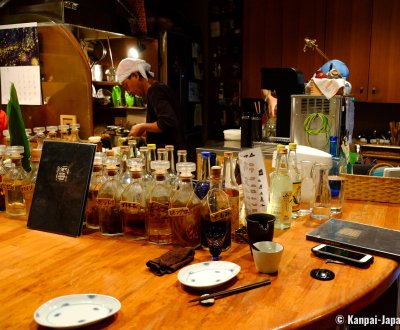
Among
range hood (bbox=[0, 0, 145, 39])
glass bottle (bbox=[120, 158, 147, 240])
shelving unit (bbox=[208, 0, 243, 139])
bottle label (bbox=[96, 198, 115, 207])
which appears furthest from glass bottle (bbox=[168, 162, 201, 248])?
shelving unit (bbox=[208, 0, 243, 139])

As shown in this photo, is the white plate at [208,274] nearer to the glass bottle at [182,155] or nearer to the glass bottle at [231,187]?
the glass bottle at [231,187]

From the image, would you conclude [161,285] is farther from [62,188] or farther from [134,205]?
[62,188]

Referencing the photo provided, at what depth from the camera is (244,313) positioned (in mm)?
1023

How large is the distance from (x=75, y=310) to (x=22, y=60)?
3.10 m

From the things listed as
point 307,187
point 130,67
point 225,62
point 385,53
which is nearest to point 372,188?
point 307,187

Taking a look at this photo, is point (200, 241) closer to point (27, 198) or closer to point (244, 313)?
point (244, 313)

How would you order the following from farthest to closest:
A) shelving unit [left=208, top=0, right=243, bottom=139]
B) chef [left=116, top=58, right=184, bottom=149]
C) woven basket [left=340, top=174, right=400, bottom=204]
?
shelving unit [left=208, top=0, right=243, bottom=139]
chef [left=116, top=58, right=184, bottom=149]
woven basket [left=340, top=174, right=400, bottom=204]

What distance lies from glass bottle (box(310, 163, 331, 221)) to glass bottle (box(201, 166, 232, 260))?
510 mm

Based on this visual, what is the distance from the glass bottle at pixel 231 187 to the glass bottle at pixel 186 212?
15cm

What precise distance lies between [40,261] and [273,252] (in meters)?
0.71

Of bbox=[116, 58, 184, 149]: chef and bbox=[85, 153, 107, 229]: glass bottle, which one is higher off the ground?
bbox=[116, 58, 184, 149]: chef

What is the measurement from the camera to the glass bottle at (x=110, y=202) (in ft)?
5.06

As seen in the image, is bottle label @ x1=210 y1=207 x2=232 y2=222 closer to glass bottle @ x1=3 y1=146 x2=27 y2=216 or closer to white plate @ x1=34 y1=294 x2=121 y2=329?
white plate @ x1=34 y1=294 x2=121 y2=329

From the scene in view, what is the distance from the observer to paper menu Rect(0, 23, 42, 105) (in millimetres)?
3570
